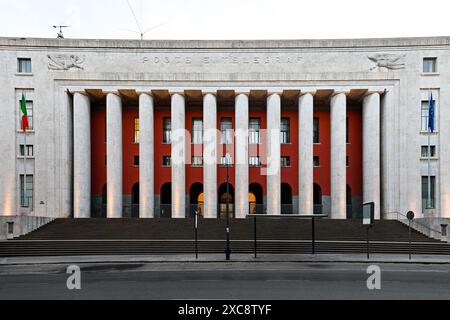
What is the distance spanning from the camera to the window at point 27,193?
111 feet

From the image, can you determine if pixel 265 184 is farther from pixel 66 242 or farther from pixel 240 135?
pixel 66 242

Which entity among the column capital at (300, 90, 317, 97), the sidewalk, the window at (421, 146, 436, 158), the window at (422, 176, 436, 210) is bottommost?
the sidewalk

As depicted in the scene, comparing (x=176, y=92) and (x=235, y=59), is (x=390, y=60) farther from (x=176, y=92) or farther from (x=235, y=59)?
(x=176, y=92)

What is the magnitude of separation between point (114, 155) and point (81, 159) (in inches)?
121

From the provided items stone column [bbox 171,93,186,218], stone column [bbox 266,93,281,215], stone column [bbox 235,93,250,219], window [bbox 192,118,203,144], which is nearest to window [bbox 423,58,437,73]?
stone column [bbox 266,93,281,215]

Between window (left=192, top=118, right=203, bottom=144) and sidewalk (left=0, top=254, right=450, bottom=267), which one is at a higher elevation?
window (left=192, top=118, right=203, bottom=144)

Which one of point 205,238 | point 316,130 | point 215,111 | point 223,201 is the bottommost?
point 205,238

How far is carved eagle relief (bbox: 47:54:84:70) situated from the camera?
3400 cm

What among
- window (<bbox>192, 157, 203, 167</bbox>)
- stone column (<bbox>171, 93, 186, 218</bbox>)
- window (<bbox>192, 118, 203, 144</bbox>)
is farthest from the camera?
window (<bbox>192, 118, 203, 144</bbox>)

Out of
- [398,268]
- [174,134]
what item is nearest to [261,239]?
[398,268]

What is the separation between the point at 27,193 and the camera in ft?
112

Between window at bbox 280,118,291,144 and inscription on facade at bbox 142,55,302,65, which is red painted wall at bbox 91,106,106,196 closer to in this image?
inscription on facade at bbox 142,55,302,65

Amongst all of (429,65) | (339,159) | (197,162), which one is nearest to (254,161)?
(197,162)

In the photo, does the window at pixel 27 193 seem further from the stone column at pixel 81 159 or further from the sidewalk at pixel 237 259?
the sidewalk at pixel 237 259
